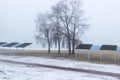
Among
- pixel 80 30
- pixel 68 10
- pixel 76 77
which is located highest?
pixel 68 10

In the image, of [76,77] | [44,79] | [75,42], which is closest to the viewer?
[44,79]

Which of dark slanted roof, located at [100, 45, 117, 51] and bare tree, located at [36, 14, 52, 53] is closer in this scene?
dark slanted roof, located at [100, 45, 117, 51]

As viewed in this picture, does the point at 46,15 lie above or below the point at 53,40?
above

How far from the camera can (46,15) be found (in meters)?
51.9

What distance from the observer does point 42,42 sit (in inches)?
2089

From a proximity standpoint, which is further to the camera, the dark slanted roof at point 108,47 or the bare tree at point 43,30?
the bare tree at point 43,30

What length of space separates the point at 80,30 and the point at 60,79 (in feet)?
90.8

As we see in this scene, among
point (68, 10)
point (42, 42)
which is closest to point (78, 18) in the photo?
point (68, 10)

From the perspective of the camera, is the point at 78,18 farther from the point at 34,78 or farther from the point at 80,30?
the point at 34,78

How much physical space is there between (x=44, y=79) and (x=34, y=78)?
0.80 m

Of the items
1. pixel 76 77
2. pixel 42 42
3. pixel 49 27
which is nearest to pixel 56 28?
pixel 49 27

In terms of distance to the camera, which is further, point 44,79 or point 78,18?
point 78,18

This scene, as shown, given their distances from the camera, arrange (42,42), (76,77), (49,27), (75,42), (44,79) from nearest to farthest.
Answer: (44,79) < (76,77) < (75,42) < (49,27) < (42,42)

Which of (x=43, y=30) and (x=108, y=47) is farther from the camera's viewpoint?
(x=43, y=30)
